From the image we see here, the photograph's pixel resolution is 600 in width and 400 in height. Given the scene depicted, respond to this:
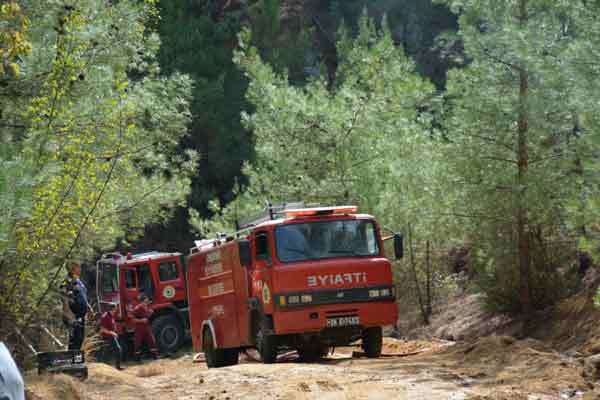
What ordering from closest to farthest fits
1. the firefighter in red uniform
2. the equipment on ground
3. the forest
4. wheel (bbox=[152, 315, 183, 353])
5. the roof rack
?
the forest
the equipment on ground
the roof rack
the firefighter in red uniform
wheel (bbox=[152, 315, 183, 353])

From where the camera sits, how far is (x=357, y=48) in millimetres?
34844

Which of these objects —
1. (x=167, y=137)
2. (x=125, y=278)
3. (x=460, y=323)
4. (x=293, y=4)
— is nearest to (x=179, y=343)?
(x=125, y=278)

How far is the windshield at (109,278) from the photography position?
30812 mm

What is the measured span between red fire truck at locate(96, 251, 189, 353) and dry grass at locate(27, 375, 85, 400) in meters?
16.5

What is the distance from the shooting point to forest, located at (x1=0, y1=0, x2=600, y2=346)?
13.2 metres

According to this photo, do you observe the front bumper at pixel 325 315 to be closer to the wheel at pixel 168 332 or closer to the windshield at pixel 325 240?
the windshield at pixel 325 240

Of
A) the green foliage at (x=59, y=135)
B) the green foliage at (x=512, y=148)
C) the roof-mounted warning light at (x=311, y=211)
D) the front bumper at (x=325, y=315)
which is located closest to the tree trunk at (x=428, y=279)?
the green foliage at (x=512, y=148)

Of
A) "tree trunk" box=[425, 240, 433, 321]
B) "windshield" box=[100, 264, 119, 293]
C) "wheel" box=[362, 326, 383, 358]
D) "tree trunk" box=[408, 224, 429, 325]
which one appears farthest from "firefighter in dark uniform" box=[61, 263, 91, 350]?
"windshield" box=[100, 264, 119, 293]

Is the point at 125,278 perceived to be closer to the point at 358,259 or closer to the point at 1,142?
the point at 358,259

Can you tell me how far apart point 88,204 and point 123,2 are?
388cm

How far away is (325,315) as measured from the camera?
16.8m

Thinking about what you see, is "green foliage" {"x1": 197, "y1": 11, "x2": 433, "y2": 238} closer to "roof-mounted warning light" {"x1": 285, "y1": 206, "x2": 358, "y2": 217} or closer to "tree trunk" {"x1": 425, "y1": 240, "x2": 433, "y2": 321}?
"tree trunk" {"x1": 425, "y1": 240, "x2": 433, "y2": 321}

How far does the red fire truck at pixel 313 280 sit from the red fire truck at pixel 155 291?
12756 mm

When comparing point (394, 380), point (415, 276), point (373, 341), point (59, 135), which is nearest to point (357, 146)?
point (415, 276)
